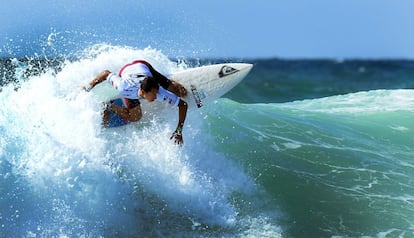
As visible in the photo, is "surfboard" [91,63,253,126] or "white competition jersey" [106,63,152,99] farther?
"surfboard" [91,63,253,126]

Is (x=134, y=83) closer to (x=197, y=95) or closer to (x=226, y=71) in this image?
(x=197, y=95)

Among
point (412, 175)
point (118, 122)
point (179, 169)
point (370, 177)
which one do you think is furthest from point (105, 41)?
point (412, 175)

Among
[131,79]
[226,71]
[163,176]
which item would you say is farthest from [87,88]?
[226,71]

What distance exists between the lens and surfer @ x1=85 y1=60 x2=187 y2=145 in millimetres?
6832

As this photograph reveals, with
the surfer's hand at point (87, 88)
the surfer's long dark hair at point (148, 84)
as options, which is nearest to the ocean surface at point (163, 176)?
the surfer's hand at point (87, 88)

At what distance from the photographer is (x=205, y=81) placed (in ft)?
27.1

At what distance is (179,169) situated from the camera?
766 centimetres

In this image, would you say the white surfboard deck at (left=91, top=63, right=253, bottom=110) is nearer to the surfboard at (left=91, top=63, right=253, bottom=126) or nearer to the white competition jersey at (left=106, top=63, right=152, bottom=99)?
the surfboard at (left=91, top=63, right=253, bottom=126)

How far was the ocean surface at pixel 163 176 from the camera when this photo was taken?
23.0 feet

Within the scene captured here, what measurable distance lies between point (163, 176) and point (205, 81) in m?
1.52

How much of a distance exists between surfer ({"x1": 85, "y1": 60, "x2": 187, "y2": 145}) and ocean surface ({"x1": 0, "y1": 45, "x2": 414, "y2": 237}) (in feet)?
0.79

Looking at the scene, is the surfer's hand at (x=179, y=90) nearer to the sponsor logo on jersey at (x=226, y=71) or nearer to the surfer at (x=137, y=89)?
the surfer at (x=137, y=89)

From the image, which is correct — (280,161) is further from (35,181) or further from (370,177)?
(35,181)

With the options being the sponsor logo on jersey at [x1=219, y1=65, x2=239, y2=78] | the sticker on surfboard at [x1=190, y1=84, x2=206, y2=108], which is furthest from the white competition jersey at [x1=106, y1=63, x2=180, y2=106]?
the sponsor logo on jersey at [x1=219, y1=65, x2=239, y2=78]
